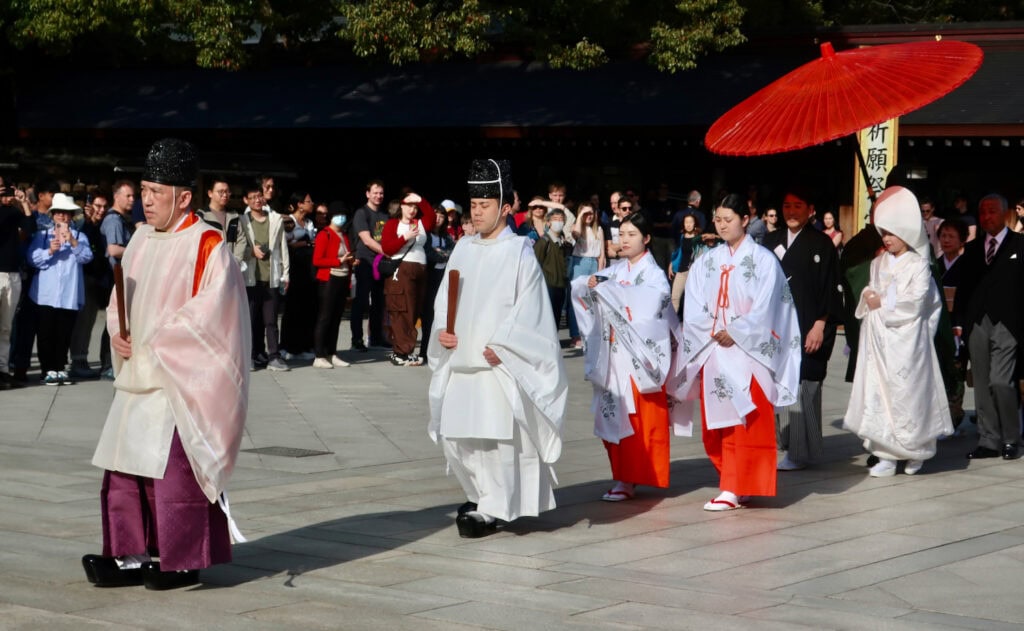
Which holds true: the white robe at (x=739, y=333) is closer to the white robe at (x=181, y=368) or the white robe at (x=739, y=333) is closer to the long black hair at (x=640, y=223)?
the long black hair at (x=640, y=223)

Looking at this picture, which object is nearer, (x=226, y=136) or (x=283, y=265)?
(x=283, y=265)

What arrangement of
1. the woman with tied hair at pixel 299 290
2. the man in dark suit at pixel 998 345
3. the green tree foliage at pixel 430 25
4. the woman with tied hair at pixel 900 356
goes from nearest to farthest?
the woman with tied hair at pixel 900 356, the man in dark suit at pixel 998 345, the woman with tied hair at pixel 299 290, the green tree foliage at pixel 430 25

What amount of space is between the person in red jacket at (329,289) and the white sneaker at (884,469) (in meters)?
6.61

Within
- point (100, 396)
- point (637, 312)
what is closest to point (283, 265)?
point (100, 396)

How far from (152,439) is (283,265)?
7.84 metres

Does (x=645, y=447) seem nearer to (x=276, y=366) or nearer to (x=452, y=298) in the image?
(x=452, y=298)

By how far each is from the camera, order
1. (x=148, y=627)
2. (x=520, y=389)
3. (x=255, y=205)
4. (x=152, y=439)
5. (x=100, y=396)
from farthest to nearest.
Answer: (x=255, y=205), (x=100, y=396), (x=520, y=389), (x=152, y=439), (x=148, y=627)

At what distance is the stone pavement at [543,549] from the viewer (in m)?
5.28

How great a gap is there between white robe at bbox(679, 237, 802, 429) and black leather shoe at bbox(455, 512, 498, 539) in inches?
62.6

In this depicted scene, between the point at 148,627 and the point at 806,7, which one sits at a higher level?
the point at 806,7

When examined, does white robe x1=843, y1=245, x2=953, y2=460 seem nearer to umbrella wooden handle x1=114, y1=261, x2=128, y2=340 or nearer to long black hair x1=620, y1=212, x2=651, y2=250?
long black hair x1=620, y1=212, x2=651, y2=250

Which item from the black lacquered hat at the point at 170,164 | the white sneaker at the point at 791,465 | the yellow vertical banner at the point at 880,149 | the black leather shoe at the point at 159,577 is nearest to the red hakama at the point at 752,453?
the white sneaker at the point at 791,465

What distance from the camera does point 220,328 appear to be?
18.5 feet

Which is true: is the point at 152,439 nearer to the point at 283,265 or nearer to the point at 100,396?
the point at 100,396
